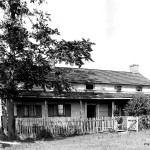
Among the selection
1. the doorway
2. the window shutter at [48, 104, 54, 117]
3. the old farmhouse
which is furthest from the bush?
the window shutter at [48, 104, 54, 117]

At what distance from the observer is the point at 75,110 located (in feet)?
95.4

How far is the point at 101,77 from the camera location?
34.7 metres

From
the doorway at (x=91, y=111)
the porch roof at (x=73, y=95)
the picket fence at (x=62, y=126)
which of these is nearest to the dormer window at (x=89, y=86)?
the porch roof at (x=73, y=95)

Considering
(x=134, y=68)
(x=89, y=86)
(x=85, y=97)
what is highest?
(x=134, y=68)

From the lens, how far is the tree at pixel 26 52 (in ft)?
62.8

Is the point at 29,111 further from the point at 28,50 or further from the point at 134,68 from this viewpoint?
the point at 134,68

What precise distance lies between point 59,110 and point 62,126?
15.4 feet

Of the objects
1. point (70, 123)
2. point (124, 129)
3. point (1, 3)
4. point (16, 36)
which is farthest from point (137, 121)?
point (1, 3)

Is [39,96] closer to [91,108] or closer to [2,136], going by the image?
[2,136]

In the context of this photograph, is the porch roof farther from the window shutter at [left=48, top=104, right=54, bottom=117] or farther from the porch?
the window shutter at [left=48, top=104, right=54, bottom=117]

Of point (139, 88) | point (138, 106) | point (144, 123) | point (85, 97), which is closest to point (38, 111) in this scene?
point (85, 97)

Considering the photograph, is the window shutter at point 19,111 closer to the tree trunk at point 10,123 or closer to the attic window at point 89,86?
the tree trunk at point 10,123

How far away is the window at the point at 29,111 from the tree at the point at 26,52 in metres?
3.66

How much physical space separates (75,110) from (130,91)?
923 cm
